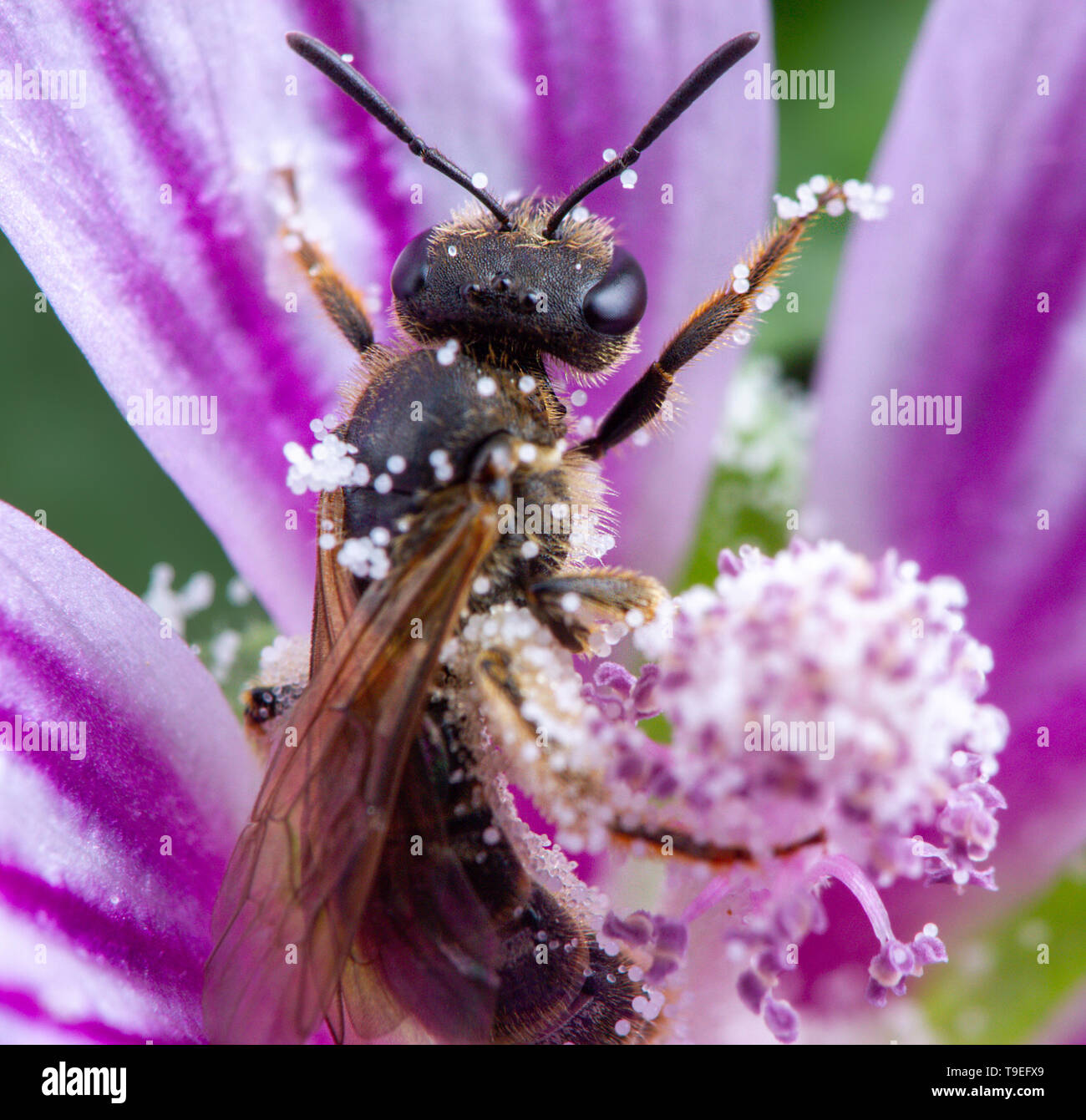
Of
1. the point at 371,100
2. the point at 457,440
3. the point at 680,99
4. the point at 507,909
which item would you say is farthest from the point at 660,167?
the point at 507,909

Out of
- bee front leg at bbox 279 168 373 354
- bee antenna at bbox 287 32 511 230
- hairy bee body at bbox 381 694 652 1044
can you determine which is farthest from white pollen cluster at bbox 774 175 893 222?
hairy bee body at bbox 381 694 652 1044

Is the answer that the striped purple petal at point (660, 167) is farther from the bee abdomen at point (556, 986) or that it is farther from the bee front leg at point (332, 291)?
the bee abdomen at point (556, 986)

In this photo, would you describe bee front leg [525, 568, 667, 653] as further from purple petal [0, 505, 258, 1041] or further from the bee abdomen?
purple petal [0, 505, 258, 1041]

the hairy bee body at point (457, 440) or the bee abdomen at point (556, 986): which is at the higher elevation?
the hairy bee body at point (457, 440)

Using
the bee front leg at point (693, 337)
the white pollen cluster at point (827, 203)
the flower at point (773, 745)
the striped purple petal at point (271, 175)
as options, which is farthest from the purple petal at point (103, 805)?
the white pollen cluster at point (827, 203)

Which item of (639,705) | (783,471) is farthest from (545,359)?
(783,471)

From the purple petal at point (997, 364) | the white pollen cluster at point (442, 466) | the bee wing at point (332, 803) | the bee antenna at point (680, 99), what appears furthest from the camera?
the purple petal at point (997, 364)
